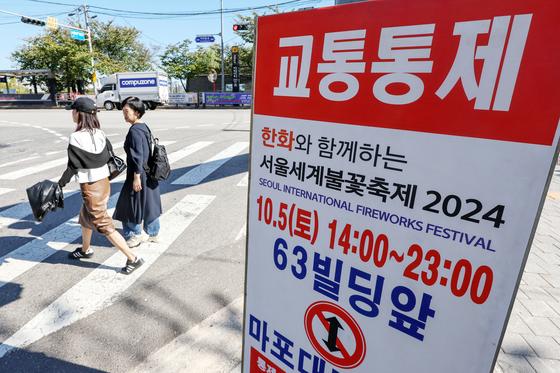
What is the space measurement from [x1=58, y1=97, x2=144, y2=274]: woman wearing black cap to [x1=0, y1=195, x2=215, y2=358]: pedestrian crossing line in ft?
0.68

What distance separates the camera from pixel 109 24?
40219mm

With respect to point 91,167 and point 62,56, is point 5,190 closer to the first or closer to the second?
point 91,167

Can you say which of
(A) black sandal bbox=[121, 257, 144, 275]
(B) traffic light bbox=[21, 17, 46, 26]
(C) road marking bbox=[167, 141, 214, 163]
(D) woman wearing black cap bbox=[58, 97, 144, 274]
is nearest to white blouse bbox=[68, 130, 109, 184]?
(D) woman wearing black cap bbox=[58, 97, 144, 274]

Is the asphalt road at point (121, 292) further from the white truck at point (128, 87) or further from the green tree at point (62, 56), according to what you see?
the green tree at point (62, 56)

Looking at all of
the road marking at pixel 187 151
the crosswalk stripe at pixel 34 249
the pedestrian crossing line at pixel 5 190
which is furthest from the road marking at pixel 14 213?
the road marking at pixel 187 151

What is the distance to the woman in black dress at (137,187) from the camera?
3.67m

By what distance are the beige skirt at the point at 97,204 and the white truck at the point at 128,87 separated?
26077 mm

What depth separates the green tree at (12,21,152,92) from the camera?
32.7m

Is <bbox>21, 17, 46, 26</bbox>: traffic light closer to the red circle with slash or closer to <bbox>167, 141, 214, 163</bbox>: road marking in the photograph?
<bbox>167, 141, 214, 163</bbox>: road marking

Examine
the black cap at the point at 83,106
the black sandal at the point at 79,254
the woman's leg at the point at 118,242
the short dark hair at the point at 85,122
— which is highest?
the black cap at the point at 83,106

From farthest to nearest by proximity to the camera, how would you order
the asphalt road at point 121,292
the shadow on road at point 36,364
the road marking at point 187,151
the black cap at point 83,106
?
the road marking at point 187,151, the black cap at point 83,106, the asphalt road at point 121,292, the shadow on road at point 36,364

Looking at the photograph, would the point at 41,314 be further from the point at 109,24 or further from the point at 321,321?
the point at 109,24

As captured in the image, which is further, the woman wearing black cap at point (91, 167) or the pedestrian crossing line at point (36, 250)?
the pedestrian crossing line at point (36, 250)

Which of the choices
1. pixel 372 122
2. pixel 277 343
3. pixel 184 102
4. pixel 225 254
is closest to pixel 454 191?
pixel 372 122
